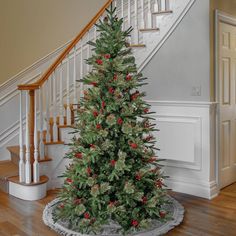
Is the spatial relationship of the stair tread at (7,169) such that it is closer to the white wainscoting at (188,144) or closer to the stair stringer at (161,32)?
the white wainscoting at (188,144)

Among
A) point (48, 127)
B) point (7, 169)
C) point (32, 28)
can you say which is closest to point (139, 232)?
point (48, 127)

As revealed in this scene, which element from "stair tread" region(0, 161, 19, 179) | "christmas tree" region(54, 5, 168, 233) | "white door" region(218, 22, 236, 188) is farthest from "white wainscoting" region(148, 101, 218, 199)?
"stair tread" region(0, 161, 19, 179)

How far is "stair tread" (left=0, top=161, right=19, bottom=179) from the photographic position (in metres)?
4.06

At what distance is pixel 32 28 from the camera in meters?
4.88

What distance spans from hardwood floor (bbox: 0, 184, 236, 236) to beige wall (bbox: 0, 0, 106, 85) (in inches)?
72.0

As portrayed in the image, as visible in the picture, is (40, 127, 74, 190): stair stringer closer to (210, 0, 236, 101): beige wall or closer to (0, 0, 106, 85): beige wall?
(0, 0, 106, 85): beige wall

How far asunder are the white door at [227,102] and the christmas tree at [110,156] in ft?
4.25

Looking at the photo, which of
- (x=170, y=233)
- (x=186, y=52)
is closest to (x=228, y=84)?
(x=186, y=52)

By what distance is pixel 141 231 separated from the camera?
2.78 m

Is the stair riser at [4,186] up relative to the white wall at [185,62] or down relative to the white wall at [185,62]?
down

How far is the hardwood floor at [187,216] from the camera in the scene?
2822 millimetres

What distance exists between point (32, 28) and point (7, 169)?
1979mm

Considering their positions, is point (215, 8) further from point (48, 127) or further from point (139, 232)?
point (139, 232)

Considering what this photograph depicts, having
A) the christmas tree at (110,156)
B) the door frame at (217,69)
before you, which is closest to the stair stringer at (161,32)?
the door frame at (217,69)
